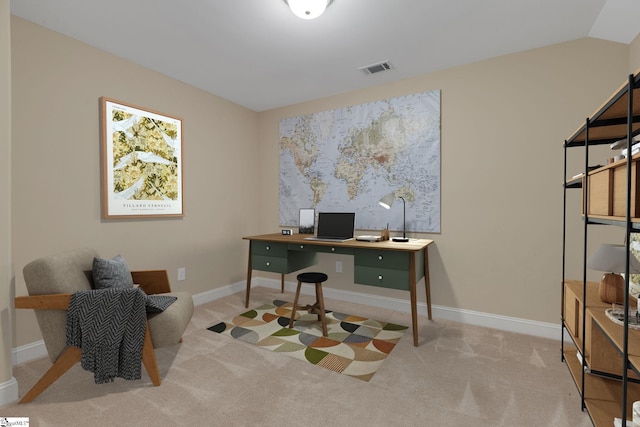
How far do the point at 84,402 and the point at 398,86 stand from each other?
3492 mm

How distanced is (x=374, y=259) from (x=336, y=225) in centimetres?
73

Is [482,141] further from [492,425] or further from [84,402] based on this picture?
[84,402]

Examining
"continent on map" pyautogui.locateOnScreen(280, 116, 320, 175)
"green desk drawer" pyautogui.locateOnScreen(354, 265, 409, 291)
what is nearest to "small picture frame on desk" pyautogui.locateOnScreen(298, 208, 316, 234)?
"continent on map" pyautogui.locateOnScreen(280, 116, 320, 175)

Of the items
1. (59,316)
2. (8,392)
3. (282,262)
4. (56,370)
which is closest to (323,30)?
(282,262)

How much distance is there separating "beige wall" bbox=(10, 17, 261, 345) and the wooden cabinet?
3.25m

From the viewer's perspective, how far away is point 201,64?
2789 millimetres

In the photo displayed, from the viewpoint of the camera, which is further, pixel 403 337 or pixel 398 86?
pixel 398 86

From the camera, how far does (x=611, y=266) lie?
142 cm

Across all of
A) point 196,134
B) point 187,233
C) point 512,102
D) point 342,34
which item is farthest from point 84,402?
point 512,102

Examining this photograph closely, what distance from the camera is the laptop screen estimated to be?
3.09 meters

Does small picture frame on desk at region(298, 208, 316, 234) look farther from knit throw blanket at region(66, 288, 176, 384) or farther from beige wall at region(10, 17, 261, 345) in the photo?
knit throw blanket at region(66, 288, 176, 384)

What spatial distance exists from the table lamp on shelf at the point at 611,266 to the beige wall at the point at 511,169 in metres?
0.92

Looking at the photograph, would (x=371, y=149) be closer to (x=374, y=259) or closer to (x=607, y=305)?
(x=374, y=259)

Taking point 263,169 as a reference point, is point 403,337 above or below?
below
